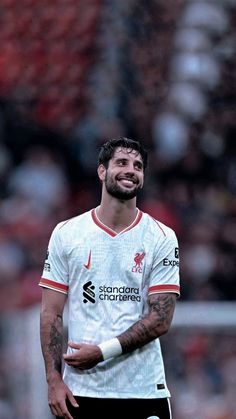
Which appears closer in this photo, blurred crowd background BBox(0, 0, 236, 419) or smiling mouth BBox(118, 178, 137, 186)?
smiling mouth BBox(118, 178, 137, 186)

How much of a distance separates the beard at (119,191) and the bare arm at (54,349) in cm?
49

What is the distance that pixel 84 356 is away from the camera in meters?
4.48

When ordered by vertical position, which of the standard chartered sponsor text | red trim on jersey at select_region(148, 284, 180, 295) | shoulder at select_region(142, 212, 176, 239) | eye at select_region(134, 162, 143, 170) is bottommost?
the standard chartered sponsor text

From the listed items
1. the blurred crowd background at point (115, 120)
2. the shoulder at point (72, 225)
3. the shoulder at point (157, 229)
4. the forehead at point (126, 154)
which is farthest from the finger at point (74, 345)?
the blurred crowd background at point (115, 120)

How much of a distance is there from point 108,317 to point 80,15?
591 cm

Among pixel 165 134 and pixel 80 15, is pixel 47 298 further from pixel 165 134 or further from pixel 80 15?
pixel 80 15

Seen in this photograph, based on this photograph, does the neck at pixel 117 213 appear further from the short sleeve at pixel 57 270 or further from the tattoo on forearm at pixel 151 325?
the tattoo on forearm at pixel 151 325

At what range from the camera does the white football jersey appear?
15.1 feet

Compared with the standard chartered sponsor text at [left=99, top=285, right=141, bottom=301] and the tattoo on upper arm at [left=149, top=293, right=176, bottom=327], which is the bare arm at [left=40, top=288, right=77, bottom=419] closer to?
the standard chartered sponsor text at [left=99, top=285, right=141, bottom=301]

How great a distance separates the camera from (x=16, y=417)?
7078 mm

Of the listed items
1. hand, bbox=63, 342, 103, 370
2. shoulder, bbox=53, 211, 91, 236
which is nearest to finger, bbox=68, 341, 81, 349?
A: hand, bbox=63, 342, 103, 370

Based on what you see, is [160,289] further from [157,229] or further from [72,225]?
[72,225]

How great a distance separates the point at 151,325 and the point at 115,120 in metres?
4.94

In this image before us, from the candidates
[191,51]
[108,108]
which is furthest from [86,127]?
[191,51]
